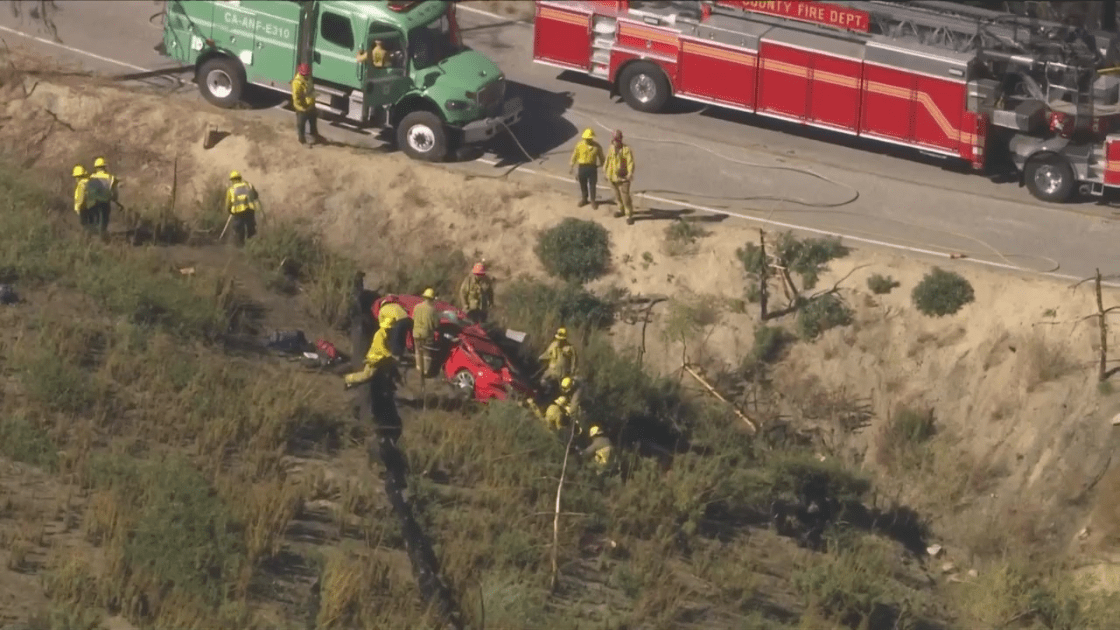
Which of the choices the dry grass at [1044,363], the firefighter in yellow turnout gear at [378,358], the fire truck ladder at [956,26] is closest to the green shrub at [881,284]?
the dry grass at [1044,363]

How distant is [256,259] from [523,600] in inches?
341

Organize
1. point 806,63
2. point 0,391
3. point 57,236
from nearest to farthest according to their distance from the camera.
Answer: point 0,391, point 57,236, point 806,63

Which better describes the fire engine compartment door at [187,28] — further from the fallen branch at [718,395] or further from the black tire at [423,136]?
the fallen branch at [718,395]

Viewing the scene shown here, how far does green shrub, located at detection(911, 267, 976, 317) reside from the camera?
2523cm

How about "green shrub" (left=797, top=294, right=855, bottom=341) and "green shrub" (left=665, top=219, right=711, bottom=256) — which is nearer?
"green shrub" (left=797, top=294, right=855, bottom=341)

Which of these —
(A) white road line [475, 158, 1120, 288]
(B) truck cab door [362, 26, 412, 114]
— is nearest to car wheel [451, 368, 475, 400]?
(A) white road line [475, 158, 1120, 288]

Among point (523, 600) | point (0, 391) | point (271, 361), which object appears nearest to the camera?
point (523, 600)

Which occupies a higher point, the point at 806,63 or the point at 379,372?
the point at 806,63

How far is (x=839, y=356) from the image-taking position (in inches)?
1002

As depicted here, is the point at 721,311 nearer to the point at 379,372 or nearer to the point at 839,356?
the point at 839,356

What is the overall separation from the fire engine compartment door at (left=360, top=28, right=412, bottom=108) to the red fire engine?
3262mm

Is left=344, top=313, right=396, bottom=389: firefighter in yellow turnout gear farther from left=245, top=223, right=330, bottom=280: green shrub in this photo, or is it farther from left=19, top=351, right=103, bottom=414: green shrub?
left=245, top=223, right=330, bottom=280: green shrub

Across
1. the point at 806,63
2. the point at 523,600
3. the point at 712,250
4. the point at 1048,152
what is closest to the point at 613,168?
the point at 712,250

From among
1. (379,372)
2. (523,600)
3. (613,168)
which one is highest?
(613,168)
